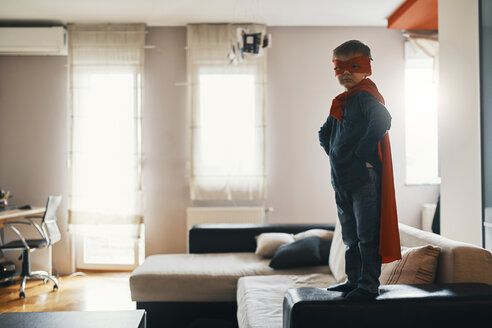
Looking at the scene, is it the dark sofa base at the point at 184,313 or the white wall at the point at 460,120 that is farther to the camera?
the white wall at the point at 460,120

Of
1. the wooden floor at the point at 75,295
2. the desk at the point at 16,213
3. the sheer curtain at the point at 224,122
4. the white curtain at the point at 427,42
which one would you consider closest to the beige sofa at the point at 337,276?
the wooden floor at the point at 75,295

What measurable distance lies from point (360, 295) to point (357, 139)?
0.51m

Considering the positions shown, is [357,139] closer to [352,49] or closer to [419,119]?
[352,49]

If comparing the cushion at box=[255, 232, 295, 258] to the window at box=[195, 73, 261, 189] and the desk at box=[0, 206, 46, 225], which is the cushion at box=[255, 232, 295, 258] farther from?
the desk at box=[0, 206, 46, 225]

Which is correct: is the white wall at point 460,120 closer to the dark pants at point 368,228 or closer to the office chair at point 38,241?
the dark pants at point 368,228

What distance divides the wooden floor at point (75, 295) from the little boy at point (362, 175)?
232 centimetres

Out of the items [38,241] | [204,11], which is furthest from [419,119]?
[38,241]

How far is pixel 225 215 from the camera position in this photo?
4176mm

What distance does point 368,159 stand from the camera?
1.30m

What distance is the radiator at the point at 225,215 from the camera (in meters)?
4.18

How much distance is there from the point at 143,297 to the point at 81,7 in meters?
2.89

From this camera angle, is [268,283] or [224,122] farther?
[224,122]

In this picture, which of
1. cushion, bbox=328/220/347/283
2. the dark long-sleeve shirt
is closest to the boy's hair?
the dark long-sleeve shirt

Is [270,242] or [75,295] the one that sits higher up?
[270,242]
